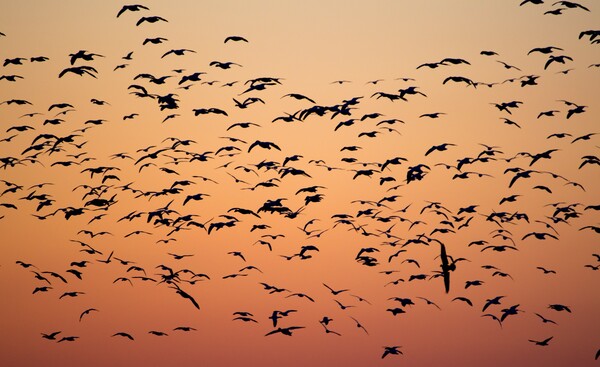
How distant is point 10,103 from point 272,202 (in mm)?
13044

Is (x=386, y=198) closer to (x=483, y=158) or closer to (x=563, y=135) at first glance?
(x=483, y=158)

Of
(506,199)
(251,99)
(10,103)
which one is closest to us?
(251,99)

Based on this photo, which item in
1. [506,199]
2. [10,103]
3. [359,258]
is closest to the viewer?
[10,103]

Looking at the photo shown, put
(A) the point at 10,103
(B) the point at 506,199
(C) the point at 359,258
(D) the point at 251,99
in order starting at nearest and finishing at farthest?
1. (D) the point at 251,99
2. (A) the point at 10,103
3. (B) the point at 506,199
4. (C) the point at 359,258

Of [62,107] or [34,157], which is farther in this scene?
[34,157]

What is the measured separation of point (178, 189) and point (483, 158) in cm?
1551

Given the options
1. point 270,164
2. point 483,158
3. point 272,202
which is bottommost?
point 272,202

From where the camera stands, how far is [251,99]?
3922cm

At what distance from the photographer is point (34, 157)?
45.9 meters

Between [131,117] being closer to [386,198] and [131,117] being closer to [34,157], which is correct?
[34,157]

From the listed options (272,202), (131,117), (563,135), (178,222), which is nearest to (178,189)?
(178,222)

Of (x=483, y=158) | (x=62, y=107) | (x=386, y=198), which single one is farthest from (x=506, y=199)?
(x=62, y=107)

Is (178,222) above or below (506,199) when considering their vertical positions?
below

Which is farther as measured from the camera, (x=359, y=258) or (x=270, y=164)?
(x=359, y=258)
